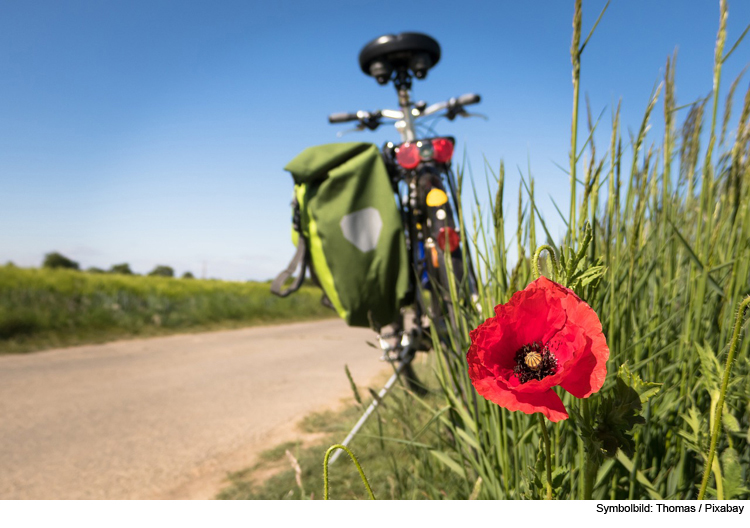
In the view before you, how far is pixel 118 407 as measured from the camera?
11.3ft

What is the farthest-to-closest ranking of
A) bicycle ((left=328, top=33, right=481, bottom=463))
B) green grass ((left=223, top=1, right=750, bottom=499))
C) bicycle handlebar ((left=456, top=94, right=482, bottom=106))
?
bicycle handlebar ((left=456, top=94, right=482, bottom=106)) → bicycle ((left=328, top=33, right=481, bottom=463)) → green grass ((left=223, top=1, right=750, bottom=499))

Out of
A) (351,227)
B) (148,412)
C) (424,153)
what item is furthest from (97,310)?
(424,153)

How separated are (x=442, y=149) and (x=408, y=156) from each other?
161 mm

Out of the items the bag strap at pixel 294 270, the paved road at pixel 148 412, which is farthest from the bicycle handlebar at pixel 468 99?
the paved road at pixel 148 412

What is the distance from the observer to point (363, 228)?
7.16 ft

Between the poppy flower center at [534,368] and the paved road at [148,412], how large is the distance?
6.43 feet

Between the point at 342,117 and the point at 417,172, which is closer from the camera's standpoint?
the point at 417,172

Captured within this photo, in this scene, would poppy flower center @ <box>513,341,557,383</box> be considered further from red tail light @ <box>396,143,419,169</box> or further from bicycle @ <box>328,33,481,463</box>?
red tail light @ <box>396,143,419,169</box>

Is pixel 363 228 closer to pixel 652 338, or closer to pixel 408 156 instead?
pixel 408 156

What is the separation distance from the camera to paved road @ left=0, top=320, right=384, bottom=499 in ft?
7.50

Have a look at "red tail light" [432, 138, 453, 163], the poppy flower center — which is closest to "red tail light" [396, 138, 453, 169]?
"red tail light" [432, 138, 453, 163]

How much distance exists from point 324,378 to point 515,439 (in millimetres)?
3865

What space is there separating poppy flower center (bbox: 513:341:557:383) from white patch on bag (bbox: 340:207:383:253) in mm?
1665

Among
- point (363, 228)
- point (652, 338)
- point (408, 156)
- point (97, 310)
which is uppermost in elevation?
point (408, 156)
